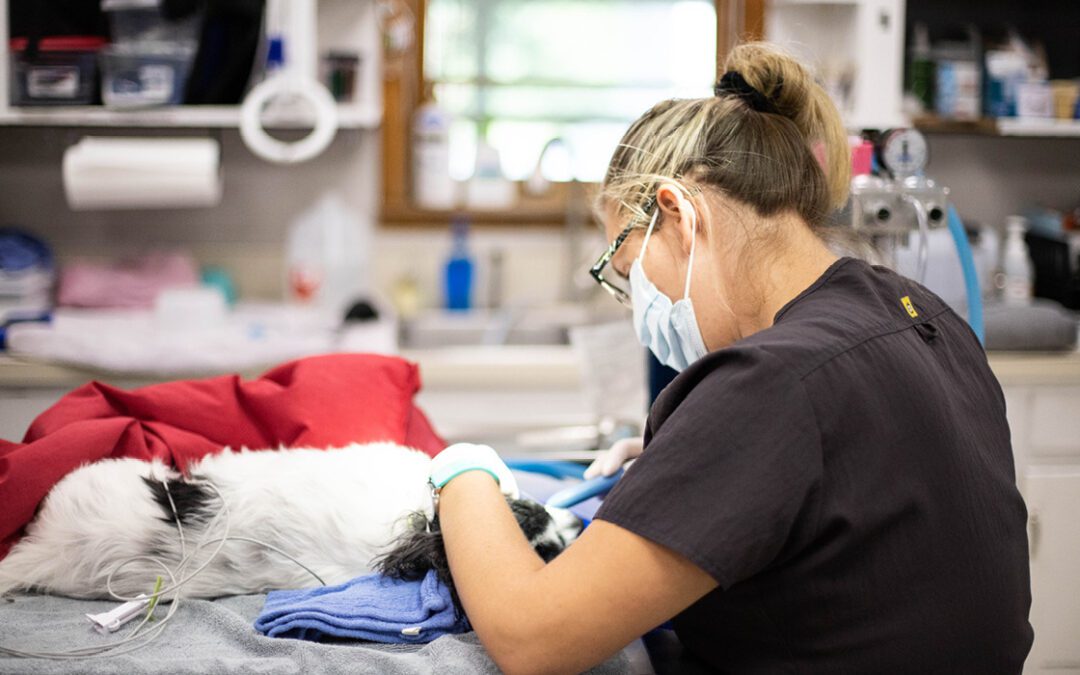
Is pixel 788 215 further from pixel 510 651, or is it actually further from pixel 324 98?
pixel 324 98

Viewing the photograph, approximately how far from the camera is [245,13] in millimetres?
2658

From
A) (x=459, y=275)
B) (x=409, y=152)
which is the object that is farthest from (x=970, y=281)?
(x=409, y=152)

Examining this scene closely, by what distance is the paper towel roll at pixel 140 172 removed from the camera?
255 centimetres

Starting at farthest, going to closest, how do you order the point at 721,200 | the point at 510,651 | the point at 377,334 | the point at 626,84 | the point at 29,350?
the point at 626,84
the point at 377,334
the point at 29,350
the point at 721,200
the point at 510,651

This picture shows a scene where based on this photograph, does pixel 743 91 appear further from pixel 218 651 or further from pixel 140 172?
pixel 140 172

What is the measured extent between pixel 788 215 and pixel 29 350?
185 centimetres

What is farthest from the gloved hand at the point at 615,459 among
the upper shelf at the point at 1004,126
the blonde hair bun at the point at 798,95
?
the upper shelf at the point at 1004,126

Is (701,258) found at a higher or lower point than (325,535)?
higher

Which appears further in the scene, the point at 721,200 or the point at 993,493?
the point at 721,200

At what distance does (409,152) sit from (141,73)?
0.78m

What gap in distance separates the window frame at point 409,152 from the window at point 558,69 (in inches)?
3.2

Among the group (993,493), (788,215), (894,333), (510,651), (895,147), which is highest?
(895,147)

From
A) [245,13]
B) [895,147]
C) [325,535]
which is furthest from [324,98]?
[325,535]

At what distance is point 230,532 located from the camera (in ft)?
3.82
